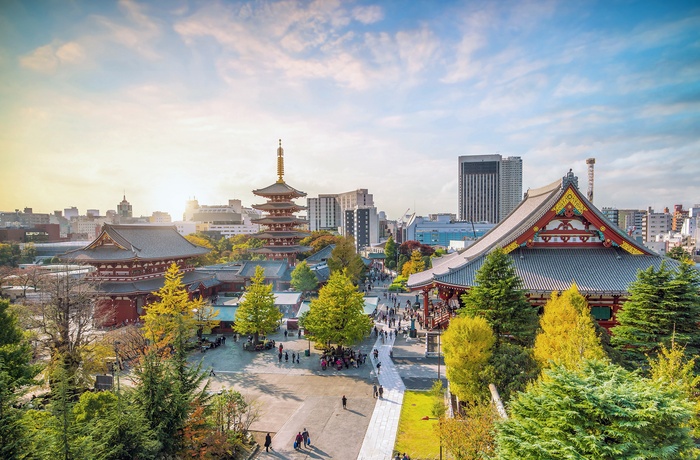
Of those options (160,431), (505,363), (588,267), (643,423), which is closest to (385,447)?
(505,363)

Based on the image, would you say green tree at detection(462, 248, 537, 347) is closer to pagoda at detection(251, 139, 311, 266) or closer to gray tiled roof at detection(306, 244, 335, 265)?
pagoda at detection(251, 139, 311, 266)

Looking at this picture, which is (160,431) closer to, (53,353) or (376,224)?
(53,353)

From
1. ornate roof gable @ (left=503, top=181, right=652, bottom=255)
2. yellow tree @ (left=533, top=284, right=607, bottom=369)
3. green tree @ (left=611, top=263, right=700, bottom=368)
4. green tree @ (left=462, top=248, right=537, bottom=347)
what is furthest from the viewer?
ornate roof gable @ (left=503, top=181, right=652, bottom=255)

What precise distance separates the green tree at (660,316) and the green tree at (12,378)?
25.1 m

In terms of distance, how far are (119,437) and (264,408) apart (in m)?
12.3

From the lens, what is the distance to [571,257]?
93.7 ft

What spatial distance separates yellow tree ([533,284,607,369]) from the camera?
47.6 feet

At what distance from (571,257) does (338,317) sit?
18000 mm

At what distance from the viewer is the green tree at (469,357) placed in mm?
18297

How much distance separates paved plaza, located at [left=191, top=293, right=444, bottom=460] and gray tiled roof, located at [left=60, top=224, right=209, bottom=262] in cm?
1615

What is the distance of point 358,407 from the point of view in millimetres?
22953

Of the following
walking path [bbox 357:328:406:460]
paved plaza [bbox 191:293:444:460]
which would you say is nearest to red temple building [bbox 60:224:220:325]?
paved plaza [bbox 191:293:444:460]

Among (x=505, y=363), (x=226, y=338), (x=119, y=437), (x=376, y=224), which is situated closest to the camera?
(x=119, y=437)

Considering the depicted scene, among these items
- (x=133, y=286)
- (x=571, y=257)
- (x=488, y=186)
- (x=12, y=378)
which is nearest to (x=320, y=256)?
(x=133, y=286)
